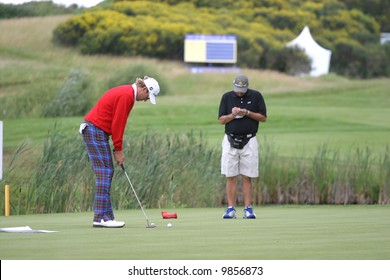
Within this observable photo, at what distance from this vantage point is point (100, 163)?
11.2m

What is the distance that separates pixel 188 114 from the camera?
113 feet

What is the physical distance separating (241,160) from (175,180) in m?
4.37

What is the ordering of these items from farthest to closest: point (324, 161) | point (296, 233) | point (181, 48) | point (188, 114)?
point (181, 48) < point (188, 114) < point (324, 161) < point (296, 233)

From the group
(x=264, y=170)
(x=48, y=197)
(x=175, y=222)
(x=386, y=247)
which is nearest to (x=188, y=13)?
(x=264, y=170)

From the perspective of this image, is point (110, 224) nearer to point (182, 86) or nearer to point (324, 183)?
point (324, 183)

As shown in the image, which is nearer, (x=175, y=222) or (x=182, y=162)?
(x=175, y=222)

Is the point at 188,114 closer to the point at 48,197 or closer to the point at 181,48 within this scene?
the point at 181,48

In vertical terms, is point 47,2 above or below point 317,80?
above

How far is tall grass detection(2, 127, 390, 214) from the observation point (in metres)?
15.7

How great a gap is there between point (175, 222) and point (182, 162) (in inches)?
240

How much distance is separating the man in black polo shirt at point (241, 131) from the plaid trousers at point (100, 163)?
6.21 ft

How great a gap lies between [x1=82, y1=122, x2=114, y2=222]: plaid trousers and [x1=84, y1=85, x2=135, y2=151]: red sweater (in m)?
0.08

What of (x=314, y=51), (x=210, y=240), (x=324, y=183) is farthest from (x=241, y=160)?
(x=314, y=51)
